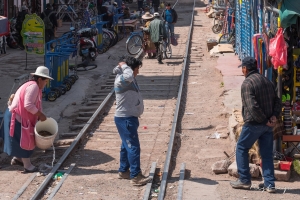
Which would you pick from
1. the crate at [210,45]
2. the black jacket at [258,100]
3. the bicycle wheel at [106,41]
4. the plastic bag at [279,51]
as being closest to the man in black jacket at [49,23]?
the bicycle wheel at [106,41]

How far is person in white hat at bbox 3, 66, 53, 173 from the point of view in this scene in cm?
939

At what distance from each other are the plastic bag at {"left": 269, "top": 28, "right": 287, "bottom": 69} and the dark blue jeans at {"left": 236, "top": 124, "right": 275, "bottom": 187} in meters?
1.19

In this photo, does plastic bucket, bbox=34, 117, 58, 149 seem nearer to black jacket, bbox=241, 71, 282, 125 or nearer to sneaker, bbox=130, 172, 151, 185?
sneaker, bbox=130, 172, 151, 185

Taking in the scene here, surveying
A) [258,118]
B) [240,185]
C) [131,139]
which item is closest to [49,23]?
[131,139]

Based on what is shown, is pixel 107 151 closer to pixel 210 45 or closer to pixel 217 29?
pixel 210 45

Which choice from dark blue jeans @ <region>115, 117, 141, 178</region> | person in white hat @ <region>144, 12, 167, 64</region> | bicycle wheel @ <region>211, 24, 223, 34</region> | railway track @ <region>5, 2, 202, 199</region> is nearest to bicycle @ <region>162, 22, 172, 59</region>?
person in white hat @ <region>144, 12, 167, 64</region>

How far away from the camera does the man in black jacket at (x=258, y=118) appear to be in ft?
27.7

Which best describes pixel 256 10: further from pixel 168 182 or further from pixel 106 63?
pixel 106 63

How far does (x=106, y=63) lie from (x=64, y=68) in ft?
16.6

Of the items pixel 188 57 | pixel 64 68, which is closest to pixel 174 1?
pixel 188 57

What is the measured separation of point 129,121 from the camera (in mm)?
9016

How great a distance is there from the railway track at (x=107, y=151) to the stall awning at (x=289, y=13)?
2.53 meters

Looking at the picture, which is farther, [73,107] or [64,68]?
[64,68]

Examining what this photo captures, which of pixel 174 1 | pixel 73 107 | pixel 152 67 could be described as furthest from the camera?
pixel 174 1
